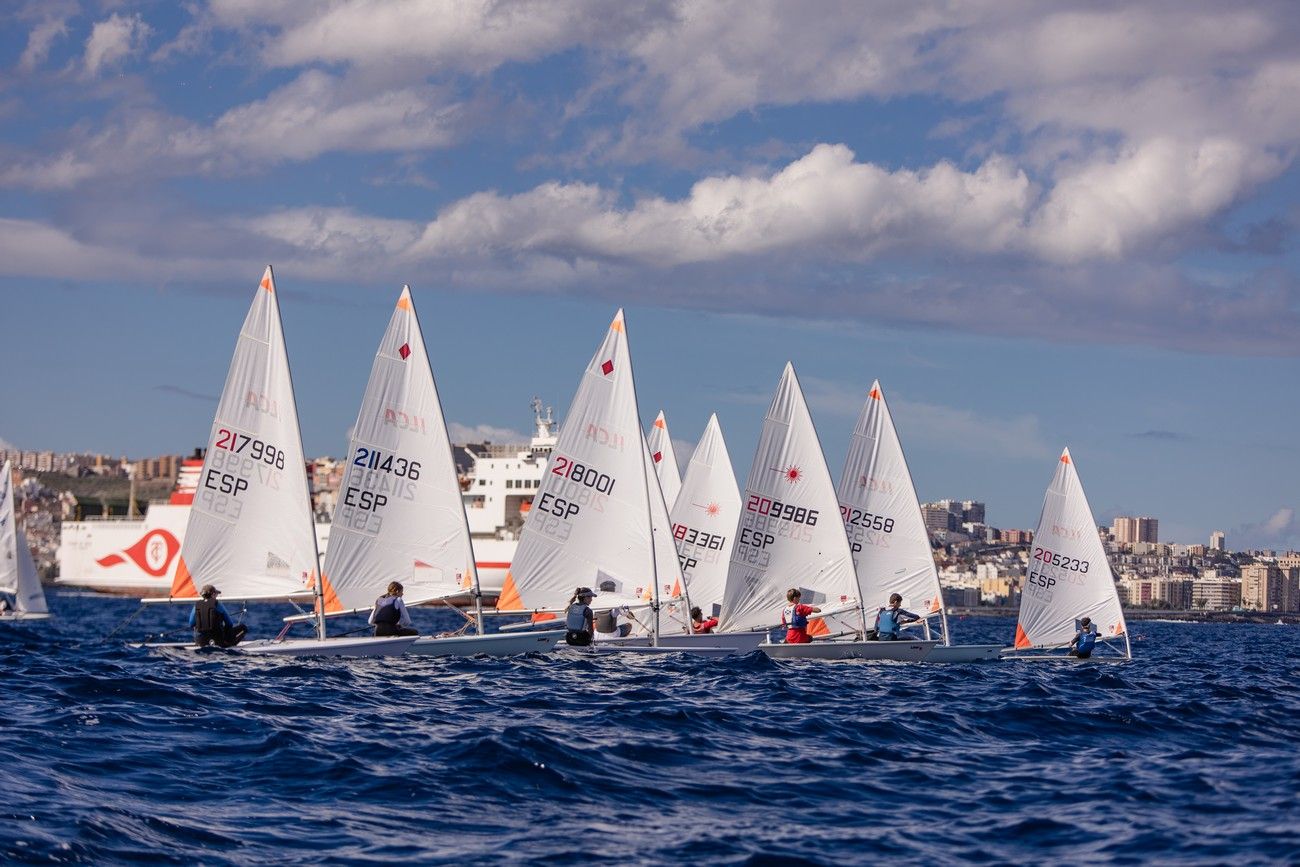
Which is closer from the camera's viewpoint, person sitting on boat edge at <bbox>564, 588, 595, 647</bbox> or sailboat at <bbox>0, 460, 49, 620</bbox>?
person sitting on boat edge at <bbox>564, 588, 595, 647</bbox>

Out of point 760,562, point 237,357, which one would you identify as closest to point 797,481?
point 760,562

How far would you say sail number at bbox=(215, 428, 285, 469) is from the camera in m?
23.4

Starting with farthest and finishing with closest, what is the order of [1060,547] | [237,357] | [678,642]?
[1060,547], [678,642], [237,357]

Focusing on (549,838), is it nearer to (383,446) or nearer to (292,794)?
(292,794)

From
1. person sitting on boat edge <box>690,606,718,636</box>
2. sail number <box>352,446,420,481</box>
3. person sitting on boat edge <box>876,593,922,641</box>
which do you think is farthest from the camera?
person sitting on boat edge <box>690,606,718,636</box>

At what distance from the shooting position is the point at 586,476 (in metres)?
25.9

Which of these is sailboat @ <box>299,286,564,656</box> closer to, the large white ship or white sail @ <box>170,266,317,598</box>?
white sail @ <box>170,266,317,598</box>

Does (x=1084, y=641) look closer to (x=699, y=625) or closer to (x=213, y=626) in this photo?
(x=699, y=625)

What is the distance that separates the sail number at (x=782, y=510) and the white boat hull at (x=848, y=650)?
251 cm

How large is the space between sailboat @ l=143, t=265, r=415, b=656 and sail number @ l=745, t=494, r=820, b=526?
8.29m

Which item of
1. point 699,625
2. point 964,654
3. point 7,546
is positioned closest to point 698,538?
point 699,625

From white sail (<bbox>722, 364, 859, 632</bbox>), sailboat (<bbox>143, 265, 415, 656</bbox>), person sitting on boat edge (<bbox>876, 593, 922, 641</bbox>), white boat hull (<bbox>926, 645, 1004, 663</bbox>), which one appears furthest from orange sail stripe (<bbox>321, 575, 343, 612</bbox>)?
white boat hull (<bbox>926, 645, 1004, 663</bbox>)

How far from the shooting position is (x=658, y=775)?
12586 millimetres

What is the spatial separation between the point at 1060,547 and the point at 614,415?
10973 millimetres
